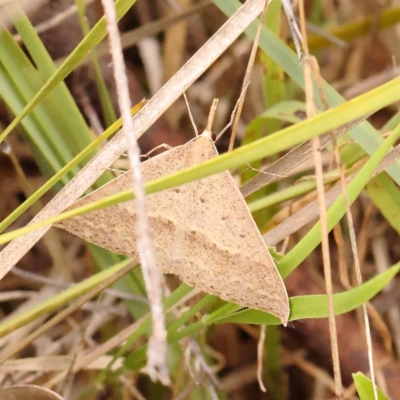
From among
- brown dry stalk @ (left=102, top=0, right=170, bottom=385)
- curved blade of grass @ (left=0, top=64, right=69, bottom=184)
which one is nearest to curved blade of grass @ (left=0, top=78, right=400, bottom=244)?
brown dry stalk @ (left=102, top=0, right=170, bottom=385)

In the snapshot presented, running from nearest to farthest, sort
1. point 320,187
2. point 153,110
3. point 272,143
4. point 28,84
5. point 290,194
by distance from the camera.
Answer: point 272,143 < point 320,187 < point 153,110 < point 28,84 < point 290,194

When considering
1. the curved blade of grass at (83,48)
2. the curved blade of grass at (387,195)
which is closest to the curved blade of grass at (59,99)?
the curved blade of grass at (83,48)

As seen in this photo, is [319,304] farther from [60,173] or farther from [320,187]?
[60,173]

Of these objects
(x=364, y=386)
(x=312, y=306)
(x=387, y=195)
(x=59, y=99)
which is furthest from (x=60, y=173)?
(x=387, y=195)

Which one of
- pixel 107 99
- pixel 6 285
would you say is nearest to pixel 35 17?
pixel 107 99

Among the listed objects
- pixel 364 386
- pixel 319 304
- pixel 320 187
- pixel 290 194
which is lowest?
pixel 364 386

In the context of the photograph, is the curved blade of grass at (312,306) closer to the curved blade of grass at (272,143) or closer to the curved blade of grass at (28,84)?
the curved blade of grass at (272,143)

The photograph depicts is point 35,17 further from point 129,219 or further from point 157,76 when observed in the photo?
point 129,219

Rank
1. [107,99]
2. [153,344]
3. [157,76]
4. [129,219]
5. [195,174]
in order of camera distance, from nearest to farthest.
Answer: [153,344] < [195,174] < [129,219] < [107,99] < [157,76]
